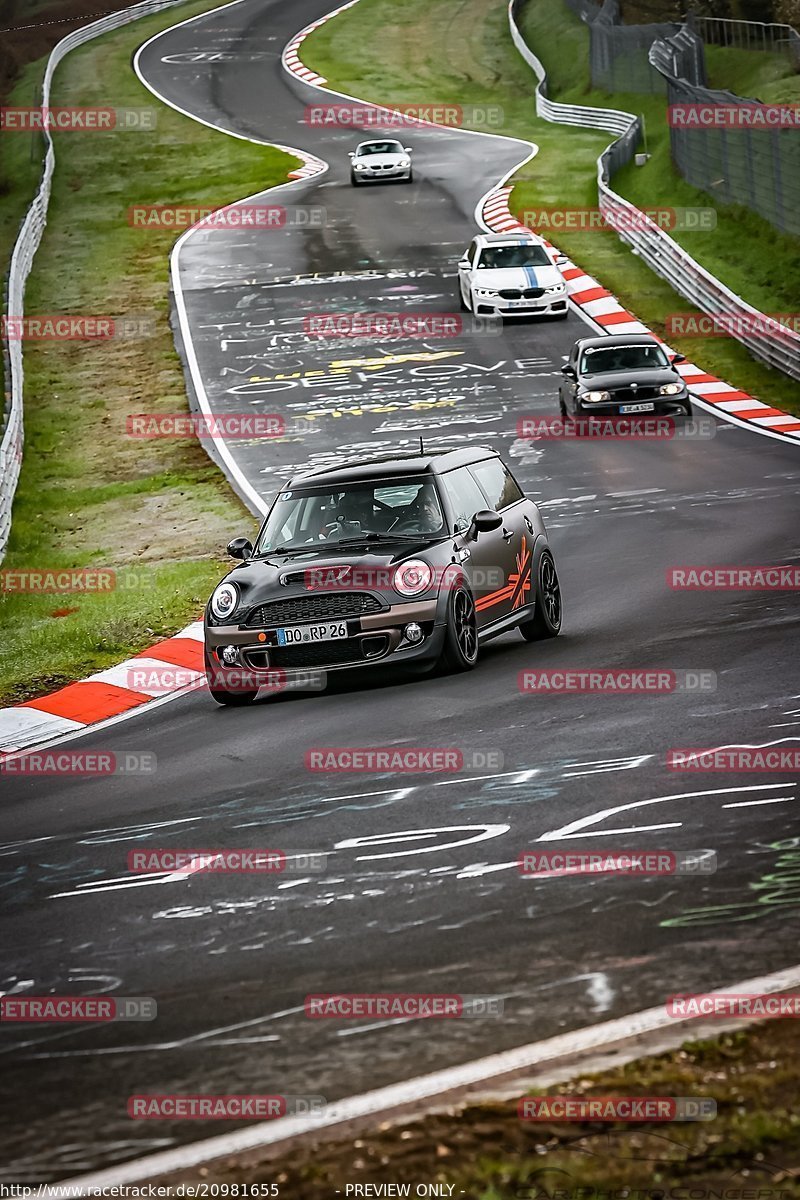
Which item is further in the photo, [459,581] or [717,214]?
[717,214]

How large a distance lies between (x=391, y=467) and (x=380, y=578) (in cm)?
153

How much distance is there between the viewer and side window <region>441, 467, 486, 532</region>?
1328cm

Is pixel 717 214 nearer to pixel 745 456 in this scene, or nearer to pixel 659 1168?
pixel 745 456

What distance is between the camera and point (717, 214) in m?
39.5

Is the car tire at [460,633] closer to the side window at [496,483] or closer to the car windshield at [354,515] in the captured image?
A: the car windshield at [354,515]

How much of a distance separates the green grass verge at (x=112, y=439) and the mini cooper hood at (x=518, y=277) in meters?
Result: 6.29

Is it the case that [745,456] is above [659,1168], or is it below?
below

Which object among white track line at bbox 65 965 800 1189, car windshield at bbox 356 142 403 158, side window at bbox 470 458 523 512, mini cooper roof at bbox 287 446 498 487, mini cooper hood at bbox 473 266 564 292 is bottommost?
mini cooper hood at bbox 473 266 564 292

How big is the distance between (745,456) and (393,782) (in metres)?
15.6

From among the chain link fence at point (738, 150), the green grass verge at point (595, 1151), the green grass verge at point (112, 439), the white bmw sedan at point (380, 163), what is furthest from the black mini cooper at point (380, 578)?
the white bmw sedan at point (380, 163)

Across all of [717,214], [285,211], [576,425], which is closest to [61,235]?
[285,211]

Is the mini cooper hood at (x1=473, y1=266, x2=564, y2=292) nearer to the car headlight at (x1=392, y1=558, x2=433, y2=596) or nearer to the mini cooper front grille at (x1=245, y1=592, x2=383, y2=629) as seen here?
the car headlight at (x1=392, y1=558, x2=433, y2=596)

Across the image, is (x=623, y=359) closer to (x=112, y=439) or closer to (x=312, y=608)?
(x=112, y=439)

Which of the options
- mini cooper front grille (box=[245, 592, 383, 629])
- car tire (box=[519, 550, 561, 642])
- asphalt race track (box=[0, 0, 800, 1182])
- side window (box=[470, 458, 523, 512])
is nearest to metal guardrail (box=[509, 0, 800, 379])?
asphalt race track (box=[0, 0, 800, 1182])
